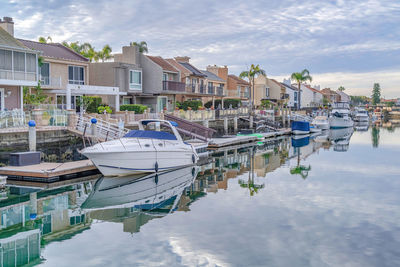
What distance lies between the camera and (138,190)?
20812 mm

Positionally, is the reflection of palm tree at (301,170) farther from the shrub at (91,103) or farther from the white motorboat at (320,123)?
the white motorboat at (320,123)

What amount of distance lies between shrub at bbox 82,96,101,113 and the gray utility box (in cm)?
1492

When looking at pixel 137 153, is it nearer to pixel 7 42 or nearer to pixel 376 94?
pixel 7 42

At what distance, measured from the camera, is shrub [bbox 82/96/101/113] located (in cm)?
3766

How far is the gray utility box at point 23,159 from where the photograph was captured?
22359mm

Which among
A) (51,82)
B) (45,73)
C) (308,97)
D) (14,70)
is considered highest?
(308,97)

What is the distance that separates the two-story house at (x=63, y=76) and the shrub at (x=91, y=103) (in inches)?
22.2

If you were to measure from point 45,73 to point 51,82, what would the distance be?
118cm

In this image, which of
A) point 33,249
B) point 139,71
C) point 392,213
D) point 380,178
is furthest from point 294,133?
point 33,249

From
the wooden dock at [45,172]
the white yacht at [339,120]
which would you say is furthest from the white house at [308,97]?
the wooden dock at [45,172]

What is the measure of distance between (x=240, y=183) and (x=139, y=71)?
29117 mm

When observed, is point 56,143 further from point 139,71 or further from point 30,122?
point 139,71

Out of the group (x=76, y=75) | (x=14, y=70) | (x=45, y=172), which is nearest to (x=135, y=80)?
(x=76, y=75)

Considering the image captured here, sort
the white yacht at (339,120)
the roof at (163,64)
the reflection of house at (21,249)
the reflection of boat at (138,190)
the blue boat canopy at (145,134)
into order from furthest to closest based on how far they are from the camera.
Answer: the white yacht at (339,120) < the roof at (163,64) < the blue boat canopy at (145,134) < the reflection of boat at (138,190) < the reflection of house at (21,249)
